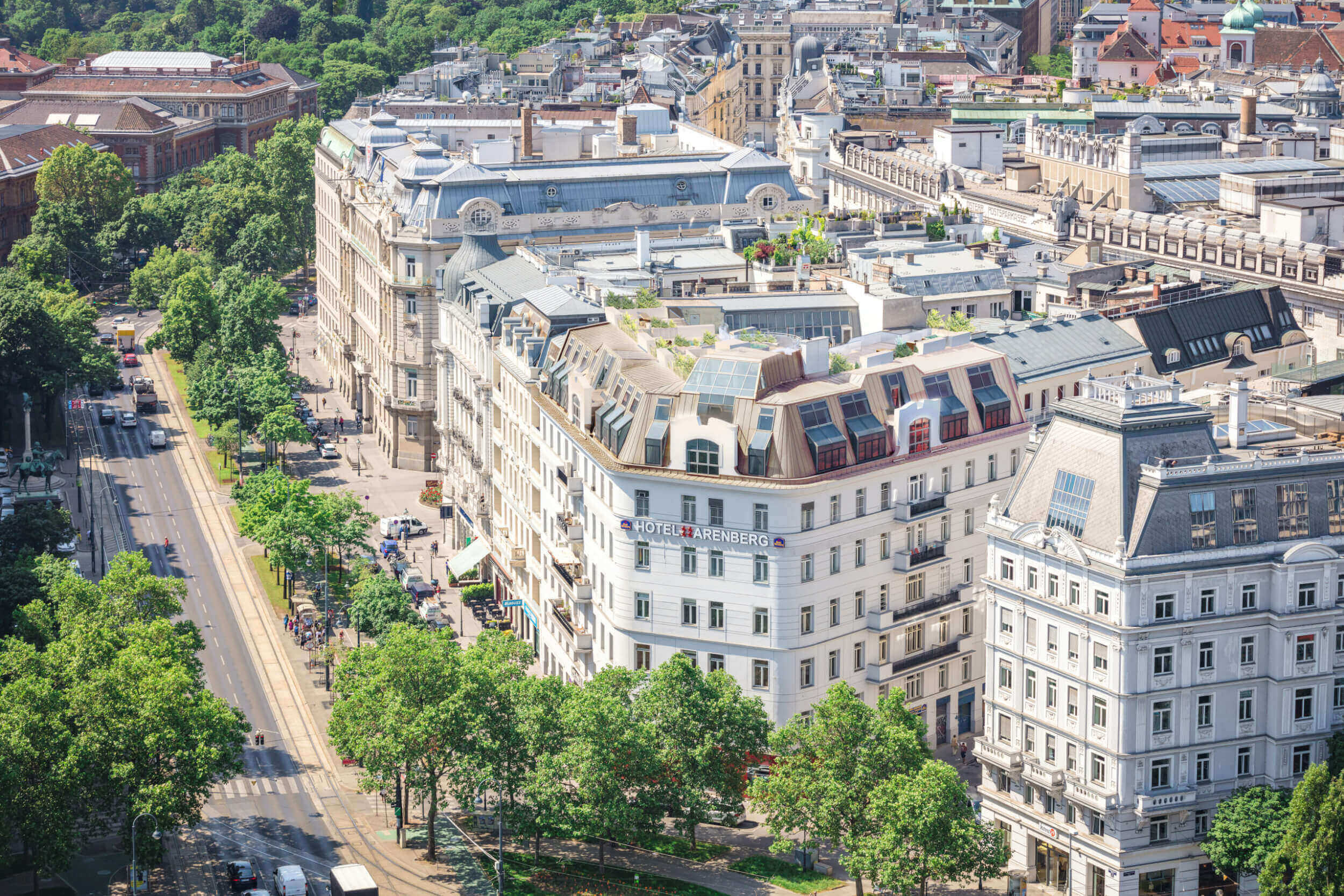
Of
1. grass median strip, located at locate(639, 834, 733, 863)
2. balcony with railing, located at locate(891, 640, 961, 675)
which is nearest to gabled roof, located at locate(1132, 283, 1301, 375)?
balcony with railing, located at locate(891, 640, 961, 675)

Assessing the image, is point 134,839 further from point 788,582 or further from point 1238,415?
point 1238,415

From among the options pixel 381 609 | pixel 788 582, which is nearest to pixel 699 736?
pixel 788 582

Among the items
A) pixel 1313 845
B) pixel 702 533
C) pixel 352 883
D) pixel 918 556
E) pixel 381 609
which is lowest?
pixel 352 883

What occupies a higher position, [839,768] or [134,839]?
[839,768]

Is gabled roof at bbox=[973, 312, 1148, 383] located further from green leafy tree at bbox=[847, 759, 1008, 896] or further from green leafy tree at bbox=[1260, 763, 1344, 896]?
green leafy tree at bbox=[1260, 763, 1344, 896]

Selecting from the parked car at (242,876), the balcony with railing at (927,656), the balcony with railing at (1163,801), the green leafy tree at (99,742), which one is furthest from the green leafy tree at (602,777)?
the balcony with railing at (1163,801)
